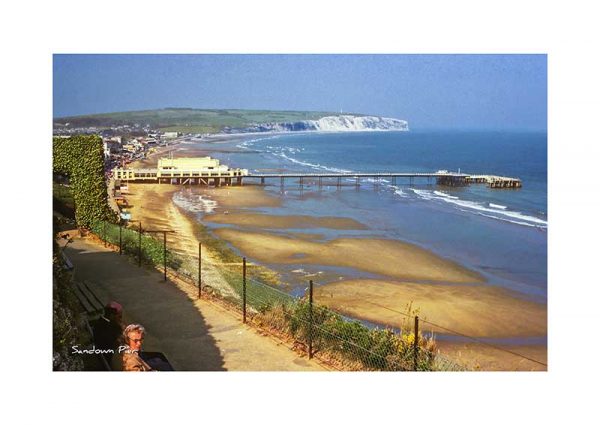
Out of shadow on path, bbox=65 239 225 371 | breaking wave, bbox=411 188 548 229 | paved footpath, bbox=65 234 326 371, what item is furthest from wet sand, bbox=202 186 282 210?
paved footpath, bbox=65 234 326 371

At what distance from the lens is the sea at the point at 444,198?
1584 centimetres

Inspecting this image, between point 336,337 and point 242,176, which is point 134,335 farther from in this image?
point 242,176

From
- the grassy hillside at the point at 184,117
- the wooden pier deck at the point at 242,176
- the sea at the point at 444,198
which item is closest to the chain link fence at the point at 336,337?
the sea at the point at 444,198

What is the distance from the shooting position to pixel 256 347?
22.6ft

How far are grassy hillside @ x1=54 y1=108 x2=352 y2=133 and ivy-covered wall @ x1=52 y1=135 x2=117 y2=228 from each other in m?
0.65

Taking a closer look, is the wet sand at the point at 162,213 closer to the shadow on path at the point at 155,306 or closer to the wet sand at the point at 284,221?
the wet sand at the point at 284,221

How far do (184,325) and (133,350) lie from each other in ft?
5.58

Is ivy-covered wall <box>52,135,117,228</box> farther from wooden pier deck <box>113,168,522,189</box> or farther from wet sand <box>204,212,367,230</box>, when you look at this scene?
wooden pier deck <box>113,168,522,189</box>

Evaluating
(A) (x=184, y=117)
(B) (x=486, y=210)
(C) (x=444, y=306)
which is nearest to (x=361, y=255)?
(C) (x=444, y=306)

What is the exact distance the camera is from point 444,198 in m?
26.4

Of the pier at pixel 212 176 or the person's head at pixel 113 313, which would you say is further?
the pier at pixel 212 176

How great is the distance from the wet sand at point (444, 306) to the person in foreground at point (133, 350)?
564 centimetres
